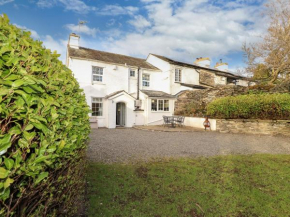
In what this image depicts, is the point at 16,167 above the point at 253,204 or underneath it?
above

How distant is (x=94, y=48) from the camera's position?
19594mm

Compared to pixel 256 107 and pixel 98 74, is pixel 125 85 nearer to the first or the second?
pixel 98 74

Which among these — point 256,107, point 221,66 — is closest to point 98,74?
point 256,107

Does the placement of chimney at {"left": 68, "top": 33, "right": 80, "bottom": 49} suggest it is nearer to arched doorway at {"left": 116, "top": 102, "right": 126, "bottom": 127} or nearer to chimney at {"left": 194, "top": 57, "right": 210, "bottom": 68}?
arched doorway at {"left": 116, "top": 102, "right": 126, "bottom": 127}

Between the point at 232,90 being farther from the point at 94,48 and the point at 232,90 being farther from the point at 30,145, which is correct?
the point at 30,145

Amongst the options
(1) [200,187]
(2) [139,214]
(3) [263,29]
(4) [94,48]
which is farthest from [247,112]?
(4) [94,48]

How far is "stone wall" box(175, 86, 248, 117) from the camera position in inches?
660

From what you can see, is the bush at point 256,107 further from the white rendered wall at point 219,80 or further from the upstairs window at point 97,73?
the white rendered wall at point 219,80

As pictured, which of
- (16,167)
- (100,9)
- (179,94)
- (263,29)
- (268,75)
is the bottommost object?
(16,167)

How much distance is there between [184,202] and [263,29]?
17.1 meters

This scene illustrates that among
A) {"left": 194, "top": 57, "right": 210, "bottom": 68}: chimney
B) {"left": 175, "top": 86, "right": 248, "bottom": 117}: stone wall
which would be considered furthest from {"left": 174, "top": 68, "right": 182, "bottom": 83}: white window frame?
{"left": 194, "top": 57, "right": 210, "bottom": 68}: chimney

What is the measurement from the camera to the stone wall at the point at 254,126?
1031 cm

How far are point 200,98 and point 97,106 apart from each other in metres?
10.4

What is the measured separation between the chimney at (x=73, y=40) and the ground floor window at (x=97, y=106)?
19.6ft
